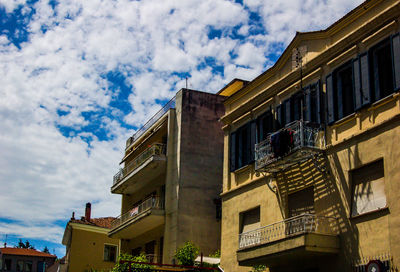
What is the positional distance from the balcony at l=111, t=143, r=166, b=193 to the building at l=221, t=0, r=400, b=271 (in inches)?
325

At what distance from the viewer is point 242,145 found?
81.4 feet

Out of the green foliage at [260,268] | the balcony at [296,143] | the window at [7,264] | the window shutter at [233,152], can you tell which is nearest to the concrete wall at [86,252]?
the window shutter at [233,152]

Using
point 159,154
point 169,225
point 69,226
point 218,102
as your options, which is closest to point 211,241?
point 169,225

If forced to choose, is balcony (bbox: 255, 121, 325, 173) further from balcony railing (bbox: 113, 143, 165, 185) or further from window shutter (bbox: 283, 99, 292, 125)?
balcony railing (bbox: 113, 143, 165, 185)

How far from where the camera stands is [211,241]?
2997 centimetres

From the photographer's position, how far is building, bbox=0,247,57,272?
81.5m

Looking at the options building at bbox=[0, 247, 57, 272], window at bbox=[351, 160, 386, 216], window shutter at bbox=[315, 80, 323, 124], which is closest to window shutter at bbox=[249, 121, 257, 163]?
window shutter at bbox=[315, 80, 323, 124]

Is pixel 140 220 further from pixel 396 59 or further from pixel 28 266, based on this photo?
pixel 28 266

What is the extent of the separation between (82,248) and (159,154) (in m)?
16.1

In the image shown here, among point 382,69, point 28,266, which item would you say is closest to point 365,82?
point 382,69

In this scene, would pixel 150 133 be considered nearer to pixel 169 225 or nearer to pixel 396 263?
pixel 169 225

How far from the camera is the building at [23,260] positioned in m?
81.5

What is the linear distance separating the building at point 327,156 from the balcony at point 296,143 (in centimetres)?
4

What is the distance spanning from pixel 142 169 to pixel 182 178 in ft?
11.7
